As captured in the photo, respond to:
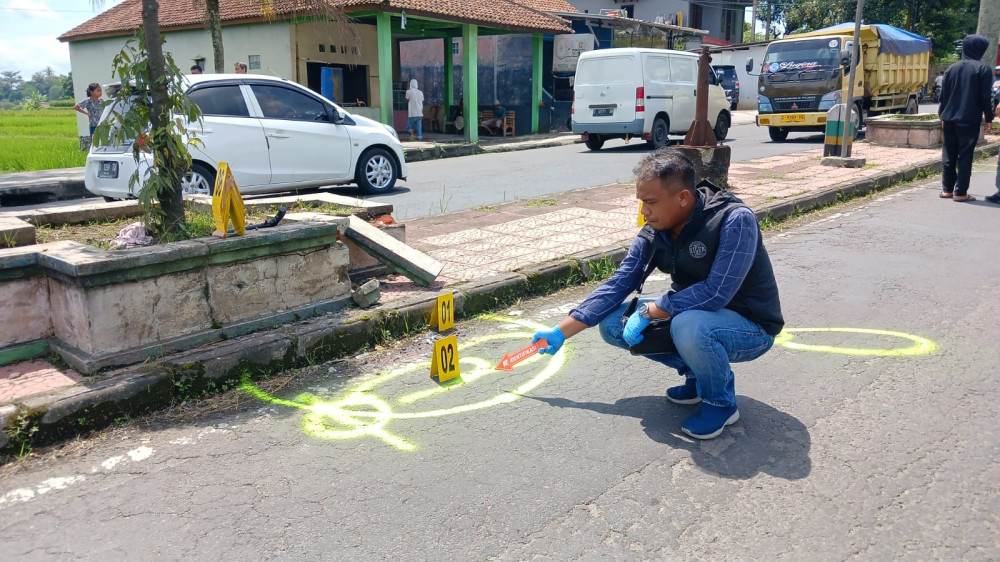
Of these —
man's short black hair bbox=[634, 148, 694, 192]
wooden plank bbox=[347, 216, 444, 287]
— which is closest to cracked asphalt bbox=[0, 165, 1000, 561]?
wooden plank bbox=[347, 216, 444, 287]

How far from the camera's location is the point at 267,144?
9586 millimetres

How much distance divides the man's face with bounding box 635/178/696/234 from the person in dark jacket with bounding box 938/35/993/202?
7572 millimetres

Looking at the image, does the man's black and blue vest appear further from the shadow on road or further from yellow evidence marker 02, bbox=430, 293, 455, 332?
yellow evidence marker 02, bbox=430, 293, 455, 332

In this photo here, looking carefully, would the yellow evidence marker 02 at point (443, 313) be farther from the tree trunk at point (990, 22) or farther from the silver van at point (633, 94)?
the tree trunk at point (990, 22)

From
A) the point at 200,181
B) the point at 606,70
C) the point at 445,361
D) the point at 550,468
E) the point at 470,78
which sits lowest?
the point at 550,468

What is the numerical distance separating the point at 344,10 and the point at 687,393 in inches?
656

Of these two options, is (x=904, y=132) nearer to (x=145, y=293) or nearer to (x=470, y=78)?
(x=470, y=78)

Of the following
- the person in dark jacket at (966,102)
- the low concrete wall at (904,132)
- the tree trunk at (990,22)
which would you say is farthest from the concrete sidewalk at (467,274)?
the tree trunk at (990,22)

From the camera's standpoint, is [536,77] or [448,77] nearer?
[536,77]

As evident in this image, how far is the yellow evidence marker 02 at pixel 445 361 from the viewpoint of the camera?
13.9ft

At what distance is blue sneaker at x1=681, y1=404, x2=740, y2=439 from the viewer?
353cm

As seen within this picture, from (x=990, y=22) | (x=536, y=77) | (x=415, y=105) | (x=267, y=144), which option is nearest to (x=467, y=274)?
(x=267, y=144)

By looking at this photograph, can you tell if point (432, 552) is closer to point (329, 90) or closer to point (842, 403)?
point (842, 403)

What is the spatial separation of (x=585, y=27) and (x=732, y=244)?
2648cm
